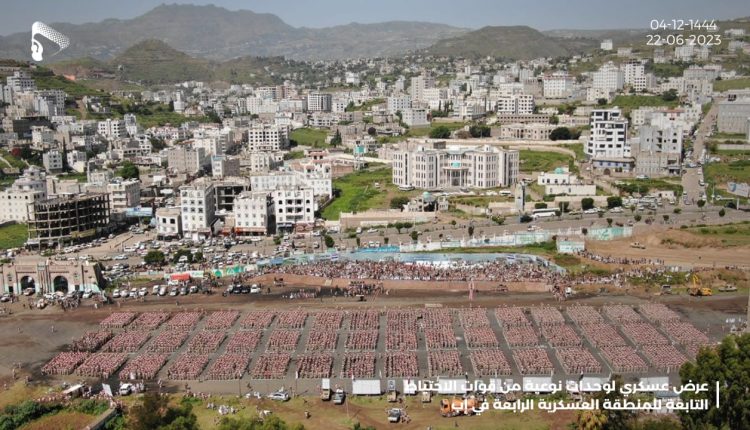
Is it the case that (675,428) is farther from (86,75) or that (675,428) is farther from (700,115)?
(86,75)

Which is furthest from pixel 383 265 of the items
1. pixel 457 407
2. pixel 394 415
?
pixel 394 415

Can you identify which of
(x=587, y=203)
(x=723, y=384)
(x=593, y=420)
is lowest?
(x=593, y=420)

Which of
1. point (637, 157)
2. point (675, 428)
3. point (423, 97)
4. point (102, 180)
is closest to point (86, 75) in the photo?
point (423, 97)

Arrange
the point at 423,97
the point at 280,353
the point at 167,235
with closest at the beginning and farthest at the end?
the point at 280,353
the point at 167,235
the point at 423,97

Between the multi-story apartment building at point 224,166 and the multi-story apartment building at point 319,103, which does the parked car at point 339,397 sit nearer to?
the multi-story apartment building at point 224,166

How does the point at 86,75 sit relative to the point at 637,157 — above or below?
above

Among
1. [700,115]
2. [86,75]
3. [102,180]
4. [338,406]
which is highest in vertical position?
[86,75]

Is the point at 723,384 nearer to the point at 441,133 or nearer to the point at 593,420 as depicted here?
the point at 593,420
